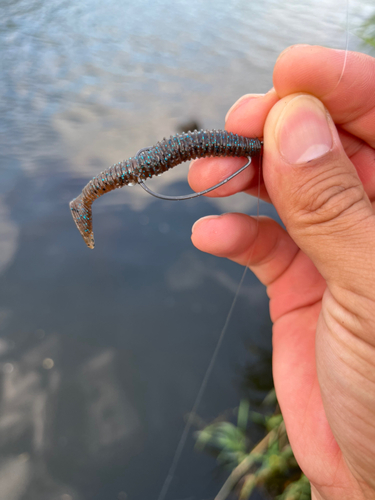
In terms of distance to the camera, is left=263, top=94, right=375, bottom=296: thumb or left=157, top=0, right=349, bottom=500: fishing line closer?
left=263, top=94, right=375, bottom=296: thumb

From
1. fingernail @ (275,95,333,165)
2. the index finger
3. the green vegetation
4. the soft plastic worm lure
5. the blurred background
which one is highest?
the index finger

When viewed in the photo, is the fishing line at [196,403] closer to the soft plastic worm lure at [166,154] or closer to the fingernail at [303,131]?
the soft plastic worm lure at [166,154]

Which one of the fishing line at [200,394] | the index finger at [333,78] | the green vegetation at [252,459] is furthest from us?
the green vegetation at [252,459]

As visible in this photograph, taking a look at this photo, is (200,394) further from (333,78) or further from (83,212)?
(333,78)

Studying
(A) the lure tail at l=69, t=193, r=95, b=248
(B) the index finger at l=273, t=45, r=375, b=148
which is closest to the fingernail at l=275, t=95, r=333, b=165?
(B) the index finger at l=273, t=45, r=375, b=148

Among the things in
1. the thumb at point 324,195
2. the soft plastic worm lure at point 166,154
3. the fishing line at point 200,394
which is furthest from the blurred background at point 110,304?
the soft plastic worm lure at point 166,154

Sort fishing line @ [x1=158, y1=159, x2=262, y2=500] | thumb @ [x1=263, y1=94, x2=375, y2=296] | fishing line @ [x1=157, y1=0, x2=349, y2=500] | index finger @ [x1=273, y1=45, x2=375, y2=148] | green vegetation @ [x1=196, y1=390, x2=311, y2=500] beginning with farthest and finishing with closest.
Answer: green vegetation @ [x1=196, y1=390, x2=311, y2=500] → fishing line @ [x1=158, y1=159, x2=262, y2=500] → fishing line @ [x1=157, y1=0, x2=349, y2=500] → index finger @ [x1=273, y1=45, x2=375, y2=148] → thumb @ [x1=263, y1=94, x2=375, y2=296]

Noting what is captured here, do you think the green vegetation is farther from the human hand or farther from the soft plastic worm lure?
the soft plastic worm lure
